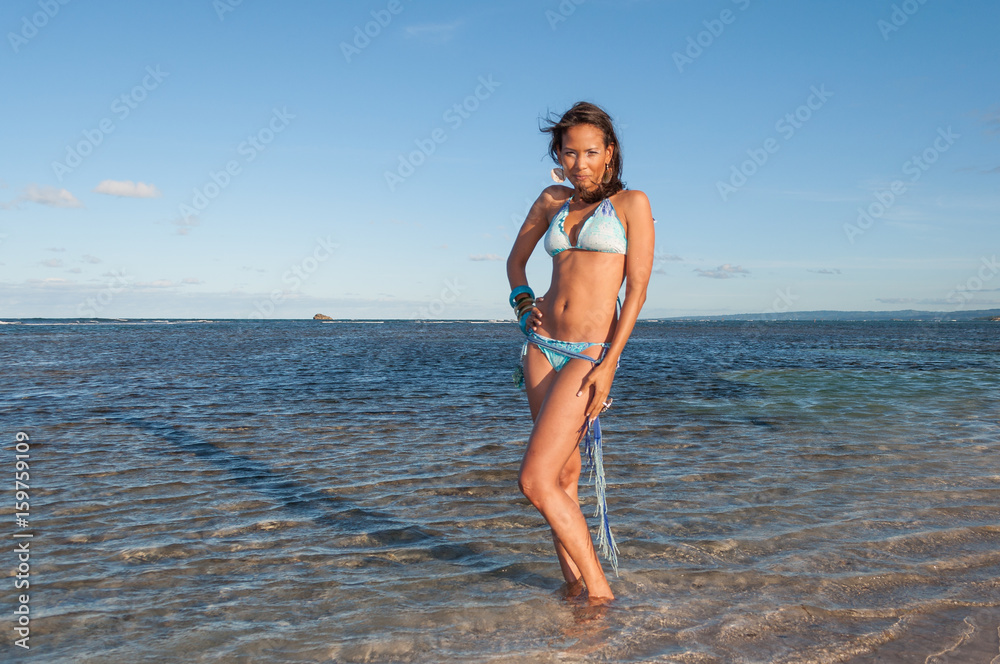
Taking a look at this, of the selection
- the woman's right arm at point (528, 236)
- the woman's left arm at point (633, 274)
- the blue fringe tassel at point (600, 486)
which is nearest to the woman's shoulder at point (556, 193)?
the woman's right arm at point (528, 236)

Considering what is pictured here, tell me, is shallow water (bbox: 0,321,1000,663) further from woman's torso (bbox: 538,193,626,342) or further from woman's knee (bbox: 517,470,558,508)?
woman's torso (bbox: 538,193,626,342)

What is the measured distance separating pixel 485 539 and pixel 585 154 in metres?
3.08

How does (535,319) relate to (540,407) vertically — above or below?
above

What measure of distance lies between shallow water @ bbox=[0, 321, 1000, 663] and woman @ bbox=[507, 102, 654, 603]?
703mm

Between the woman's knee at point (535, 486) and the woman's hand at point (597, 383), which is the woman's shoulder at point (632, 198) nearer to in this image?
the woman's hand at point (597, 383)

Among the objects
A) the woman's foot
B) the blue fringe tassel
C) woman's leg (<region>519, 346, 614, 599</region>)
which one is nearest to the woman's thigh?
woman's leg (<region>519, 346, 614, 599</region>)

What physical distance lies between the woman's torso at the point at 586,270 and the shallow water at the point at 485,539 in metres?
1.71

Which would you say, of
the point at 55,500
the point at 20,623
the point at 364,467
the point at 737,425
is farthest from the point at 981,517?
the point at 55,500

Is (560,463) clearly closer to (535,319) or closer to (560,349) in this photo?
(560,349)

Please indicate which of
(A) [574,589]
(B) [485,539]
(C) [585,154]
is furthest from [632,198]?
(B) [485,539]

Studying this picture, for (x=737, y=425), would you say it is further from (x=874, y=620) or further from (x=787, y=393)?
(x=874, y=620)

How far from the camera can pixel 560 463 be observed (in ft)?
12.3

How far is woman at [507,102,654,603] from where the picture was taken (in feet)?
12.3

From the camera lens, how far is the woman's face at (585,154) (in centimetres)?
379
